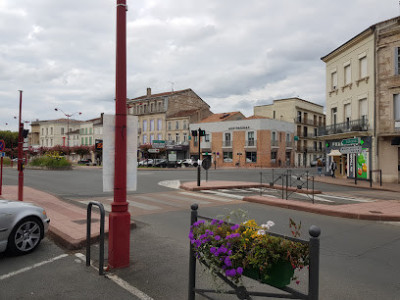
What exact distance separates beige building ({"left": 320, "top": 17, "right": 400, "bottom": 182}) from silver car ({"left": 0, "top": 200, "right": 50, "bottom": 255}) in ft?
60.5

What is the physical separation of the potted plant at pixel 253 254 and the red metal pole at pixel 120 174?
1848 mm

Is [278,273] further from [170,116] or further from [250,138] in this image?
[170,116]

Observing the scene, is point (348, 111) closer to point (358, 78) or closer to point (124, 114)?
point (358, 78)

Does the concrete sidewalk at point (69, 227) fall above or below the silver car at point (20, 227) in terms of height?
below

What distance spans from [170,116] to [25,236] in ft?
178

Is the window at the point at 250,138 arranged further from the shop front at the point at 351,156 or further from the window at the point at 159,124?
the shop front at the point at 351,156

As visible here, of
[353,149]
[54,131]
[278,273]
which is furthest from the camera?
[54,131]

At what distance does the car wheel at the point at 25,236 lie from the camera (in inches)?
194

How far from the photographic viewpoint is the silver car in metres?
4.82

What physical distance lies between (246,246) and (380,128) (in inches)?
890

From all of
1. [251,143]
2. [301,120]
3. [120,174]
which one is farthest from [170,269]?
[301,120]

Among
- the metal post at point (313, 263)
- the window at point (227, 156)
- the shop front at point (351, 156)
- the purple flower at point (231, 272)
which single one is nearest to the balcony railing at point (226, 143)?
the window at point (227, 156)

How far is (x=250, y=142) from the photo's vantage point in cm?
5072

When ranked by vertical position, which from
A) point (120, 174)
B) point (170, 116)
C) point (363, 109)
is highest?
point (170, 116)
